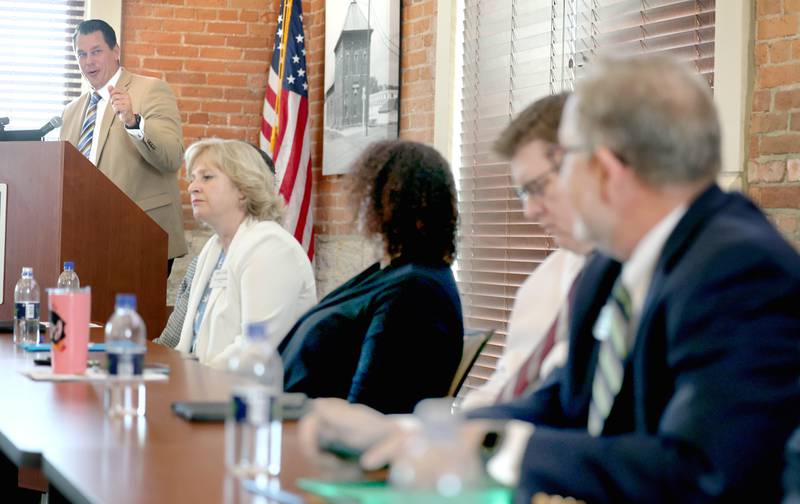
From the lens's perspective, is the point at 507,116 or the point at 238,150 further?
the point at 507,116

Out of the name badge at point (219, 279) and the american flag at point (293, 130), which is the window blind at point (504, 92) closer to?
the american flag at point (293, 130)

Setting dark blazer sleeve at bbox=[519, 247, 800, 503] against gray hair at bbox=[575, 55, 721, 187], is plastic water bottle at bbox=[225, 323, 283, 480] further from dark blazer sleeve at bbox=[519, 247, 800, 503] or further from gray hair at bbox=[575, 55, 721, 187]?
Answer: gray hair at bbox=[575, 55, 721, 187]

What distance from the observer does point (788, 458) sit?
1079 mm

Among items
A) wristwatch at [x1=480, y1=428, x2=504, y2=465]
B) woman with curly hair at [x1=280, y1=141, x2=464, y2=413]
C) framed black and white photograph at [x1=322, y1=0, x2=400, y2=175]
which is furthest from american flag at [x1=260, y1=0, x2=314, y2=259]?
wristwatch at [x1=480, y1=428, x2=504, y2=465]

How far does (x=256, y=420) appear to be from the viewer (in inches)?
57.7

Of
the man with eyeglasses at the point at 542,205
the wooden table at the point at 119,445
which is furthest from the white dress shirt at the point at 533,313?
the wooden table at the point at 119,445

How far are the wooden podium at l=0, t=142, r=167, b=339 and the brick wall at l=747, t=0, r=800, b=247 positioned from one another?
2.42 m

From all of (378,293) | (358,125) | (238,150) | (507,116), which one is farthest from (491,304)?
(378,293)

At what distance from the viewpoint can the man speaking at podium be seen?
17.7ft

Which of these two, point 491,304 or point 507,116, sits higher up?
point 507,116

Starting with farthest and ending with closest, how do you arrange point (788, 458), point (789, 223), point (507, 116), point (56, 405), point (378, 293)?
point (507, 116)
point (789, 223)
point (378, 293)
point (56, 405)
point (788, 458)

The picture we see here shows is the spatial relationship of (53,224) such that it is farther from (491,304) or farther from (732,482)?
(732,482)

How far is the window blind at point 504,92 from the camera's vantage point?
4.46m

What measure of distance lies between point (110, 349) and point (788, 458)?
1275mm
